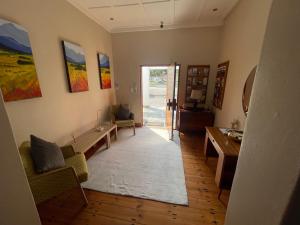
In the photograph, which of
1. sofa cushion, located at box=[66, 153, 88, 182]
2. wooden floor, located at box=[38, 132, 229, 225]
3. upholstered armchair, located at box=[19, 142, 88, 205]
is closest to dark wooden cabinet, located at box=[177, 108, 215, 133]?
wooden floor, located at box=[38, 132, 229, 225]

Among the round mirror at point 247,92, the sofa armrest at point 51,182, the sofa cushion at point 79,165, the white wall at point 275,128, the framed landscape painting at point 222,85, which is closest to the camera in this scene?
the white wall at point 275,128

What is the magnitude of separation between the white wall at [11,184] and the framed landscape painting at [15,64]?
Result: 121 cm

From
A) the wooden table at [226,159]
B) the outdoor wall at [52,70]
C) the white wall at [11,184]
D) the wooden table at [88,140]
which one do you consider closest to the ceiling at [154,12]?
the outdoor wall at [52,70]

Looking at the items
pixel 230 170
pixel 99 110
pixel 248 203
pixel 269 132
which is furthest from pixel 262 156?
pixel 99 110

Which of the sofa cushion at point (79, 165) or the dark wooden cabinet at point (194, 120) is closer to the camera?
the sofa cushion at point (79, 165)

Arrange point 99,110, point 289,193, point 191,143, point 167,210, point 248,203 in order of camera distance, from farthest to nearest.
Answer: point 99,110 < point 191,143 < point 167,210 < point 248,203 < point 289,193

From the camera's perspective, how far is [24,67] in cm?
170

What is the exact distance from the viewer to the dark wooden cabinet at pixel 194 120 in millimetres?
3575

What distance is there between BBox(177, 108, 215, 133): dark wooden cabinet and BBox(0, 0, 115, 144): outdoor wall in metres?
2.29

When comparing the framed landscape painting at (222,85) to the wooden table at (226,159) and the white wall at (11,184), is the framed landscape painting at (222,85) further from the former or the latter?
the white wall at (11,184)

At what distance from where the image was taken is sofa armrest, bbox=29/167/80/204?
1.41 m

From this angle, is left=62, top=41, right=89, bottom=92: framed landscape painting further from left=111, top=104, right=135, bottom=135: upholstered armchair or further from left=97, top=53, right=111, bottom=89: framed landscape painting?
left=111, top=104, right=135, bottom=135: upholstered armchair

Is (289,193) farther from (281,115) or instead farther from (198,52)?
(198,52)

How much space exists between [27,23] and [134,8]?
1863 mm
